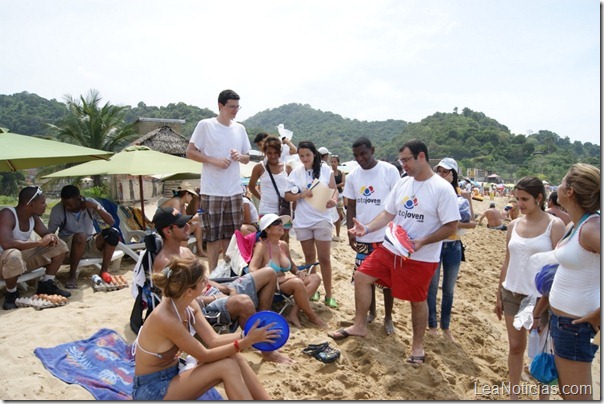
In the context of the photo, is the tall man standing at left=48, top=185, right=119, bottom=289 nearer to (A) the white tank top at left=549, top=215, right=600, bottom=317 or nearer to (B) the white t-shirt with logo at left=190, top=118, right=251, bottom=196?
(B) the white t-shirt with logo at left=190, top=118, right=251, bottom=196

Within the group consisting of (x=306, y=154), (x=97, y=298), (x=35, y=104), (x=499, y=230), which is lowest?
(x=499, y=230)

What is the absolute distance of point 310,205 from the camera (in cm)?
507

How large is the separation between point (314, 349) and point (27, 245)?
3592 mm

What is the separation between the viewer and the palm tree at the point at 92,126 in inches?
915

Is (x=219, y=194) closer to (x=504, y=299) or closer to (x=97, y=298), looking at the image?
(x=97, y=298)

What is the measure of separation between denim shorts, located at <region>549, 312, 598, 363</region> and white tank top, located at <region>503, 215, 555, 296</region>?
1.87 feet

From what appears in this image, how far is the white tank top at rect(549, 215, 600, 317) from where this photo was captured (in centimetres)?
251

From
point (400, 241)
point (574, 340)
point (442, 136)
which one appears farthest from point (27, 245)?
point (442, 136)

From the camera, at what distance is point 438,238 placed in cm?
379

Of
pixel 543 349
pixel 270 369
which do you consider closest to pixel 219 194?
pixel 270 369

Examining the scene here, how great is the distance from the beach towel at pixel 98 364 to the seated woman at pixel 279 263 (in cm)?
143

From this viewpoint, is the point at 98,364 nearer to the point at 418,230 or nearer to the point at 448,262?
the point at 418,230

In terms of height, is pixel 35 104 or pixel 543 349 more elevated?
pixel 35 104

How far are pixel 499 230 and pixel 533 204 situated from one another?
52.0 ft
